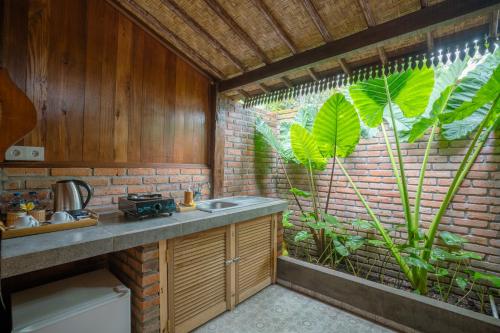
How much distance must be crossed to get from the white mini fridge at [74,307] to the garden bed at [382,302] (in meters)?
1.70

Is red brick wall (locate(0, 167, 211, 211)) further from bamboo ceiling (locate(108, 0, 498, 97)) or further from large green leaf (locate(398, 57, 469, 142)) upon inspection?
large green leaf (locate(398, 57, 469, 142))

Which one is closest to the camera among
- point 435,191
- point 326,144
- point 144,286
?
point 144,286

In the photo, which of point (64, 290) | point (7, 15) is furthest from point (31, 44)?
point (64, 290)

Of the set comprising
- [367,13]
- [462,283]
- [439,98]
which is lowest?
[462,283]

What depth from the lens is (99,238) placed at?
53.3 inches

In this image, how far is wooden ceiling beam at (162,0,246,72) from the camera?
205cm

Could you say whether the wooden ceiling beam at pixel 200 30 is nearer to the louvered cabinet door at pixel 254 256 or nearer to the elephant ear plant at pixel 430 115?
the elephant ear plant at pixel 430 115

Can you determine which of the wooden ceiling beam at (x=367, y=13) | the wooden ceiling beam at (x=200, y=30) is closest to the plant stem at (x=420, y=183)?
the wooden ceiling beam at (x=367, y=13)

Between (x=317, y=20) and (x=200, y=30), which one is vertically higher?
(x=200, y=30)

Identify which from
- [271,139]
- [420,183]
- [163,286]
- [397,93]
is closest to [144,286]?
[163,286]

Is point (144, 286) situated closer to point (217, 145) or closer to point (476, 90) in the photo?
point (217, 145)

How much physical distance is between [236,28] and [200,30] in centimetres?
35

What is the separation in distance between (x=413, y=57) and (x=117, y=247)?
2642 mm

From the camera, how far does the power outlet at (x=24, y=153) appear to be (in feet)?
5.21
